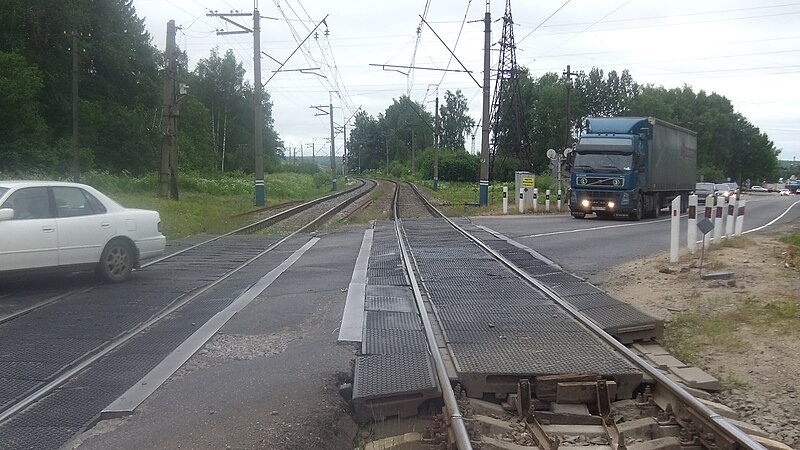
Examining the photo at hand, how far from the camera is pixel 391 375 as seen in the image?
5.94 metres

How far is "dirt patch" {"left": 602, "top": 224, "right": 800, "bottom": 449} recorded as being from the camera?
230 inches

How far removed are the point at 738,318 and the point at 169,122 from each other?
23.5 metres

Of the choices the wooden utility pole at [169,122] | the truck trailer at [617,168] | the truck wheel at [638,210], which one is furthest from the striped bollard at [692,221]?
the wooden utility pole at [169,122]

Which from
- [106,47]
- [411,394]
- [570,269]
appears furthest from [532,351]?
[106,47]

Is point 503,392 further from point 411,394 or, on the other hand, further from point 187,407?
point 187,407

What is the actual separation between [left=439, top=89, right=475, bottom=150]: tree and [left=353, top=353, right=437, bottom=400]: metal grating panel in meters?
136

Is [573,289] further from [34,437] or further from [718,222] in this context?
[34,437]

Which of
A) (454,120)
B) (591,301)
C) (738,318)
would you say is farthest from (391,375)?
(454,120)

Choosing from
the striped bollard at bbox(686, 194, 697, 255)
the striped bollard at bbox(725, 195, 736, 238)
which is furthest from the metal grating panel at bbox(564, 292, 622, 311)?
the striped bollard at bbox(725, 195, 736, 238)

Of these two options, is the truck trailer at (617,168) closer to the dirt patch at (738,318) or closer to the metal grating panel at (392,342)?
the dirt patch at (738,318)

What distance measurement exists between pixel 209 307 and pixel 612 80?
343 feet

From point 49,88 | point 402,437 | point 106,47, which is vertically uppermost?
point 106,47

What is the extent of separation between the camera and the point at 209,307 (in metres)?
9.33

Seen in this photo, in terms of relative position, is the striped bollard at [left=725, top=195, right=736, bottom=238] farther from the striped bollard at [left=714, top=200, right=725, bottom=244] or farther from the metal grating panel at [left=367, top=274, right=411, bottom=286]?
the metal grating panel at [left=367, top=274, right=411, bottom=286]
